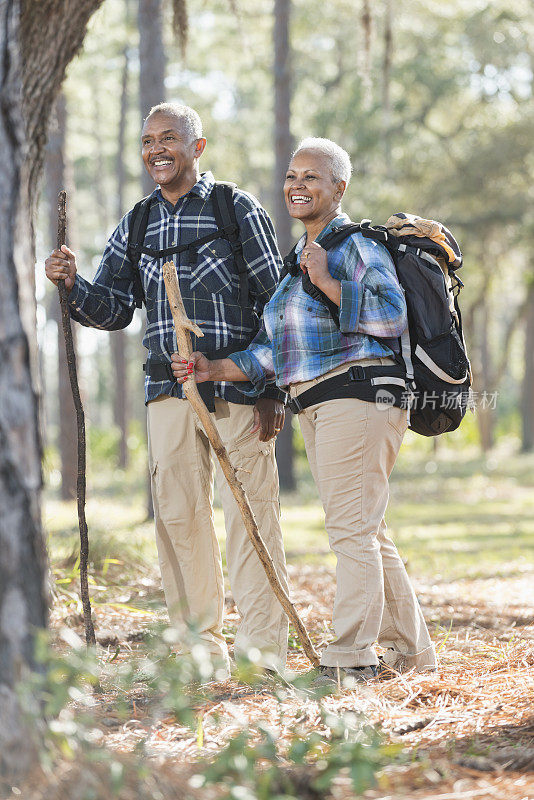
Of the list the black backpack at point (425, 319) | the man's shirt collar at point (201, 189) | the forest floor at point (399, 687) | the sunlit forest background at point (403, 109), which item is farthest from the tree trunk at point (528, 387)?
the black backpack at point (425, 319)

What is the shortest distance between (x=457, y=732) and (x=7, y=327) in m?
2.01

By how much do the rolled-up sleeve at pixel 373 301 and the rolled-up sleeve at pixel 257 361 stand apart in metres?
0.51

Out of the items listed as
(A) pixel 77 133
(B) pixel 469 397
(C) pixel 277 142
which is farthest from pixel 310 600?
(A) pixel 77 133

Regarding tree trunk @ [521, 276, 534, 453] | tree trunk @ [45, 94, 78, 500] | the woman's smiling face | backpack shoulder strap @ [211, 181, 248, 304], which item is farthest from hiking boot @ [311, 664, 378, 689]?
tree trunk @ [521, 276, 534, 453]

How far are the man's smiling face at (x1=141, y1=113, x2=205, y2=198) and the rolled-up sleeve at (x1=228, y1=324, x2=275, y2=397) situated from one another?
846mm

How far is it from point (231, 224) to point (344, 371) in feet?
3.28

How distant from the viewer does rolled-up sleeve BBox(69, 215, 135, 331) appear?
4.59m

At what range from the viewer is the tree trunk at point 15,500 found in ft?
8.52

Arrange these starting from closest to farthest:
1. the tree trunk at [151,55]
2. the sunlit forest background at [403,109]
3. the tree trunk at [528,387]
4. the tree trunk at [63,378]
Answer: the tree trunk at [151,55] → the tree trunk at [63,378] → the sunlit forest background at [403,109] → the tree trunk at [528,387]

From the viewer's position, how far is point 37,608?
2705mm

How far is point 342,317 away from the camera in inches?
154

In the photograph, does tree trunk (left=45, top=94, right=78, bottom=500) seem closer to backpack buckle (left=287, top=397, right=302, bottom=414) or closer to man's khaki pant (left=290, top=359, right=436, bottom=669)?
backpack buckle (left=287, top=397, right=302, bottom=414)

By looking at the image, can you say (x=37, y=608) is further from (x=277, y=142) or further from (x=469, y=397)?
(x=277, y=142)

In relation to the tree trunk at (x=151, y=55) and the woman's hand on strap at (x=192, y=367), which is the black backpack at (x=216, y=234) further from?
the tree trunk at (x=151, y=55)
